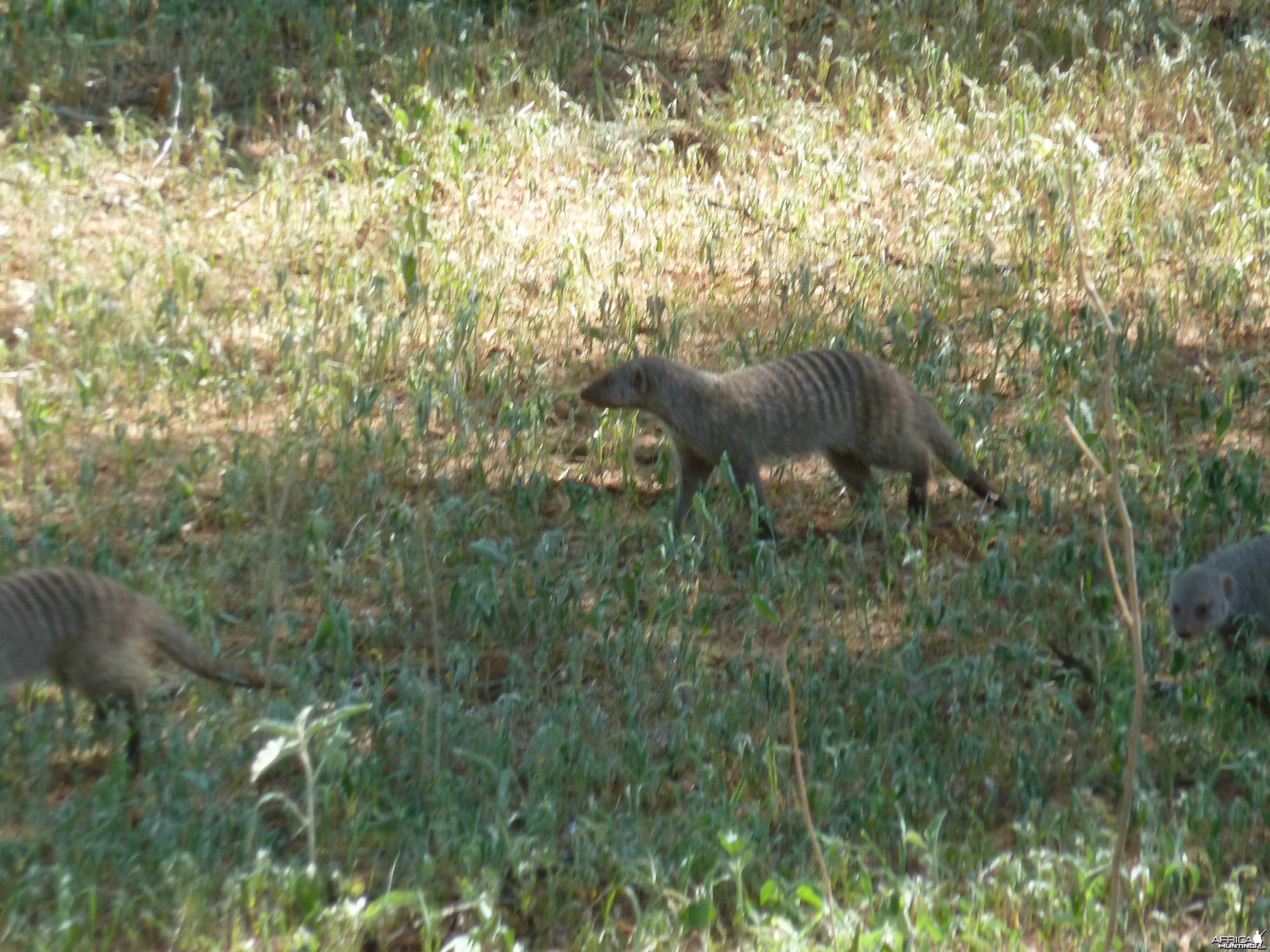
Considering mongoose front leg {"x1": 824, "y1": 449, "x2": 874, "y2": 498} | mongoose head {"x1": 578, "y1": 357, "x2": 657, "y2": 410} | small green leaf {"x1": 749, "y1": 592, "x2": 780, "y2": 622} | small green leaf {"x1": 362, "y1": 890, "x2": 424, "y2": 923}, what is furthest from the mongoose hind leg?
small green leaf {"x1": 362, "y1": 890, "x2": 424, "y2": 923}

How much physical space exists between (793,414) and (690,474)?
0.48m

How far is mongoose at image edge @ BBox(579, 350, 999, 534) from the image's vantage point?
575 centimetres

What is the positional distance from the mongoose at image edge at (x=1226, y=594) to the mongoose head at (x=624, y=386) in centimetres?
214

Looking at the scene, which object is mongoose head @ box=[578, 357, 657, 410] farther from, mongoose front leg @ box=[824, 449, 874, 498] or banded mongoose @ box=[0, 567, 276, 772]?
banded mongoose @ box=[0, 567, 276, 772]

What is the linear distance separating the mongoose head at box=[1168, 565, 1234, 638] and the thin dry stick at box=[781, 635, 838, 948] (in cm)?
123

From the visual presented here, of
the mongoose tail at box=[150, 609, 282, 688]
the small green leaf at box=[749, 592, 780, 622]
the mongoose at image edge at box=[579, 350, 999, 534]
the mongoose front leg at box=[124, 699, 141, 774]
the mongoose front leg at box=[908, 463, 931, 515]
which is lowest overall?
the mongoose front leg at box=[124, 699, 141, 774]

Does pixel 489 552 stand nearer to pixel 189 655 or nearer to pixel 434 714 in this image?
pixel 434 714

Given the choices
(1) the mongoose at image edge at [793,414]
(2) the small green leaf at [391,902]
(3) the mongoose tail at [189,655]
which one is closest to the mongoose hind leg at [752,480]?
(1) the mongoose at image edge at [793,414]

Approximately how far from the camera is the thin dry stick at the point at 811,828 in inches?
109

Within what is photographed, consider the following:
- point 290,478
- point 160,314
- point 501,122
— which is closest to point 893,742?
point 290,478

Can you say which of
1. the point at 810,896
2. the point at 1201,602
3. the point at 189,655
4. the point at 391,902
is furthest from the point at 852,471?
the point at 391,902

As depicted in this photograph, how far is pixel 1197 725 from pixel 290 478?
2.72m

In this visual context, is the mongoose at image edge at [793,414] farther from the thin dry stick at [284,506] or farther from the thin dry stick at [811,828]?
the thin dry stick at [811,828]

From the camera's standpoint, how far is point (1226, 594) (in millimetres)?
4496
